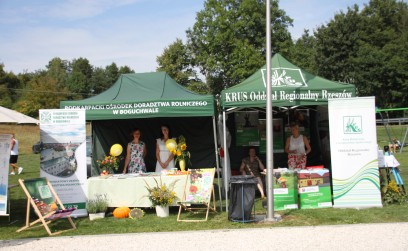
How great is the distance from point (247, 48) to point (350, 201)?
29.5m

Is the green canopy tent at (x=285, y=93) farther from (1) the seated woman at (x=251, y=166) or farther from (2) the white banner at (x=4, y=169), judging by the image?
(2) the white banner at (x=4, y=169)

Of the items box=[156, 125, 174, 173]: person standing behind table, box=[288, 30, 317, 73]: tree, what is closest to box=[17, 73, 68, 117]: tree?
box=[288, 30, 317, 73]: tree

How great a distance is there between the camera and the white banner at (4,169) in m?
7.04

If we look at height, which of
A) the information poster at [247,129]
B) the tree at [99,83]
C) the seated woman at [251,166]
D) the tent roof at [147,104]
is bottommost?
the seated woman at [251,166]

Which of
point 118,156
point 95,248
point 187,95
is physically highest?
point 187,95

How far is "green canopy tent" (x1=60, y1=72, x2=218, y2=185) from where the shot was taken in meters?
8.11

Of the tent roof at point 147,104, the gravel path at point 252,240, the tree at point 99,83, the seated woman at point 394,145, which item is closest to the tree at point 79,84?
the tree at point 99,83

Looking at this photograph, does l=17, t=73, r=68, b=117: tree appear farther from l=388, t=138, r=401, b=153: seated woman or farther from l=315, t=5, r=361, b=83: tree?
l=388, t=138, r=401, b=153: seated woman

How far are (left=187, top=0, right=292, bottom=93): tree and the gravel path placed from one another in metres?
29.8

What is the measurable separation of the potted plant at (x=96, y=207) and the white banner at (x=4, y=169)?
140 centimetres

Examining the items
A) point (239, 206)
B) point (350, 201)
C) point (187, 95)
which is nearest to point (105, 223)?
point (239, 206)

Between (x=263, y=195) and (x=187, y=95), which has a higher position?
(x=187, y=95)

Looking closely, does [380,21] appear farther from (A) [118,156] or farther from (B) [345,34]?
(A) [118,156]

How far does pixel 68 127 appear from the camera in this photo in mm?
7957
